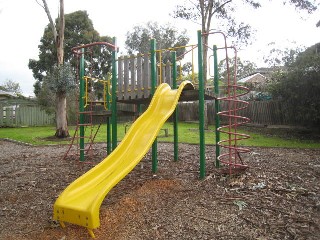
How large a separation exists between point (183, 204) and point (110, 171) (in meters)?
1.30

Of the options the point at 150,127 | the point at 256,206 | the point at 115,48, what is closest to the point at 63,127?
the point at 115,48

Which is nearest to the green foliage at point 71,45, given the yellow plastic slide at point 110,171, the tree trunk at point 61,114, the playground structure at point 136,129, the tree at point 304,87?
the tree trunk at point 61,114

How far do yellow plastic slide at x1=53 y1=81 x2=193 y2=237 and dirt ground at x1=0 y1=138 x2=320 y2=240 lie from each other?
251mm

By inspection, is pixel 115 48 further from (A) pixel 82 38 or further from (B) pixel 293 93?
(A) pixel 82 38

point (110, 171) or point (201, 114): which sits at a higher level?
point (201, 114)

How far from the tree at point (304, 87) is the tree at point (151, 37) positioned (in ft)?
76.6

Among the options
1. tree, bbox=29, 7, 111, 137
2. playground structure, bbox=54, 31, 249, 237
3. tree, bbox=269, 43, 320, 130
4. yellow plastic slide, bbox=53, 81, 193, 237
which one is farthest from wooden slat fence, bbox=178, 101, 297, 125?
tree, bbox=29, 7, 111, 137

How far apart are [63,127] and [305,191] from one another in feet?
39.0

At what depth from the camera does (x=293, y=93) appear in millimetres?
13875

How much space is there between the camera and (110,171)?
4.91 m

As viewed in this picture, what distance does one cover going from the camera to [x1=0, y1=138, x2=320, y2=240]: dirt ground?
373 centimetres

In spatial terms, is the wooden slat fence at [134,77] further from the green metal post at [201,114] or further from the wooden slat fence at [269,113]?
the wooden slat fence at [269,113]

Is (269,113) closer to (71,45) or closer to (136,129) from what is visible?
(136,129)

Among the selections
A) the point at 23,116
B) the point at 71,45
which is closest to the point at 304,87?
the point at 23,116
